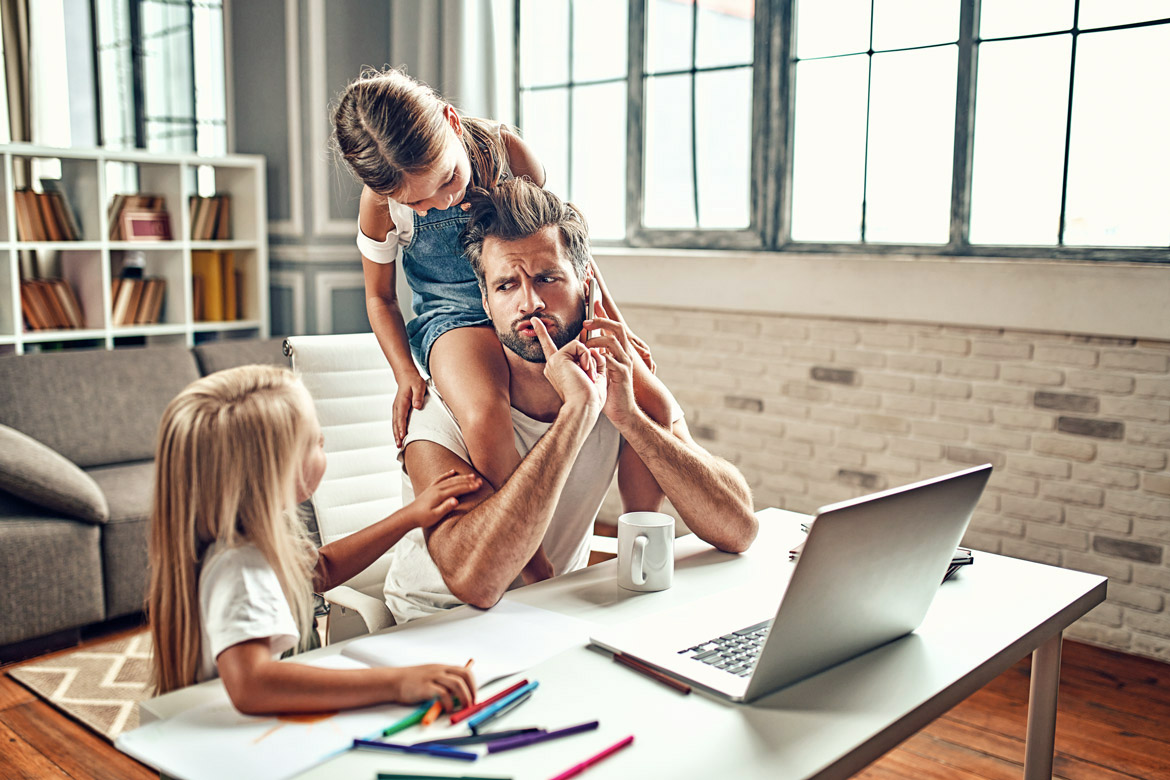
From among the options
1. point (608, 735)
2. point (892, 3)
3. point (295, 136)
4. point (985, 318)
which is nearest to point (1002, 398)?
point (985, 318)

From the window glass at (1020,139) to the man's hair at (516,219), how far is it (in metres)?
2.08

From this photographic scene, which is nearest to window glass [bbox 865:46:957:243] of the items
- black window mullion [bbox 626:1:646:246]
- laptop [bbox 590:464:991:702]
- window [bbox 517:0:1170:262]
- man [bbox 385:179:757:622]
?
window [bbox 517:0:1170:262]

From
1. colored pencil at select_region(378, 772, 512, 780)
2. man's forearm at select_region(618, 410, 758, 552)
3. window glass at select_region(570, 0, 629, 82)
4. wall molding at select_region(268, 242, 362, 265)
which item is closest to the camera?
colored pencil at select_region(378, 772, 512, 780)

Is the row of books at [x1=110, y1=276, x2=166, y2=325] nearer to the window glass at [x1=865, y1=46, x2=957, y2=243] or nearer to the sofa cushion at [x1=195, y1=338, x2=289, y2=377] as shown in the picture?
the sofa cushion at [x1=195, y1=338, x2=289, y2=377]

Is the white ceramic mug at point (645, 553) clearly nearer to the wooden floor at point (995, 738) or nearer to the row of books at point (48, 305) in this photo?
the wooden floor at point (995, 738)

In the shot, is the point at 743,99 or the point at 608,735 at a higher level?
the point at 743,99

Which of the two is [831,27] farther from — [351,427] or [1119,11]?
[351,427]

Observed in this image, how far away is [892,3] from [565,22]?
160 centimetres

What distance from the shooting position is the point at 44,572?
9.21 ft

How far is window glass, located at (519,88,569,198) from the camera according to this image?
175 inches

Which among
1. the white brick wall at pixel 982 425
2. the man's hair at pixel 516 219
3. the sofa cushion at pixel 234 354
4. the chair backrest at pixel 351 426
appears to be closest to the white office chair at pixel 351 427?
the chair backrest at pixel 351 426

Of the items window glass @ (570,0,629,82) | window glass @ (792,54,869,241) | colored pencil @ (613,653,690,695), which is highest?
window glass @ (570,0,629,82)

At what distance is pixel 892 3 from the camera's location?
3.30 meters

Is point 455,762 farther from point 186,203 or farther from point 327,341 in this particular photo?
point 186,203
